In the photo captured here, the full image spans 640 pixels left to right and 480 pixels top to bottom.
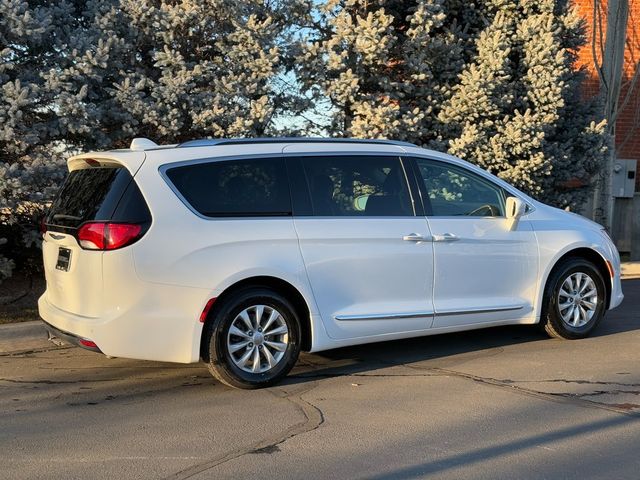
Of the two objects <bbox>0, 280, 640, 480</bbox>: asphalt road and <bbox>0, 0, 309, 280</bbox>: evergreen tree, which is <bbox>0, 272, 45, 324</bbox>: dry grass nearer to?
<bbox>0, 0, 309, 280</bbox>: evergreen tree

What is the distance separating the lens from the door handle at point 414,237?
604cm

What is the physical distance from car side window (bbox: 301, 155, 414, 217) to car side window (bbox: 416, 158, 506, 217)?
0.25 metres

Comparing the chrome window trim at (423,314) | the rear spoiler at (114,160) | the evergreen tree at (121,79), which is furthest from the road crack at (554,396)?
the evergreen tree at (121,79)

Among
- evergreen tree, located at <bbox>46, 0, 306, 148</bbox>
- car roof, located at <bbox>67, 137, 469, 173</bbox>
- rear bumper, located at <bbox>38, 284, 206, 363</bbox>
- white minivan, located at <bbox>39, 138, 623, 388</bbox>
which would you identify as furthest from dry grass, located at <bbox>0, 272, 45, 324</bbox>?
rear bumper, located at <bbox>38, 284, 206, 363</bbox>

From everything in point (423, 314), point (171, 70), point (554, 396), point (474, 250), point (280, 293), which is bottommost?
point (554, 396)

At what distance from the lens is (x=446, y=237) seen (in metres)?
6.22

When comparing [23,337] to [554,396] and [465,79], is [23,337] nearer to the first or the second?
[554,396]

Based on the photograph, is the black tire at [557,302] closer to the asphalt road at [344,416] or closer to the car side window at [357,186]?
the asphalt road at [344,416]

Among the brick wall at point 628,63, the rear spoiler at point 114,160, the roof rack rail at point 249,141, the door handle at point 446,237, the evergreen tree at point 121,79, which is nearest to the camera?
the rear spoiler at point 114,160

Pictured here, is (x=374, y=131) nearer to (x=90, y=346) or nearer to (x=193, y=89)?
(x=193, y=89)

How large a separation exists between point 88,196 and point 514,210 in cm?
363

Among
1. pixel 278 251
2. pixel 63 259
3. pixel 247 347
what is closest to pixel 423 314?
pixel 278 251

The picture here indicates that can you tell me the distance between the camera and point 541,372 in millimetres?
5961

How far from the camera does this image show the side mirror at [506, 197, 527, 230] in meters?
6.55
